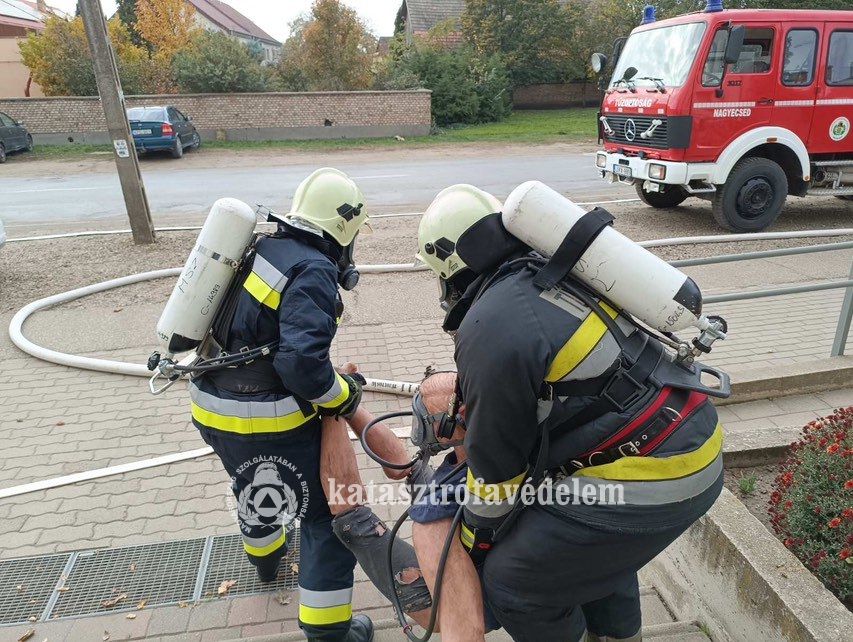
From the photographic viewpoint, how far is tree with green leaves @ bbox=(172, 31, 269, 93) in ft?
76.3

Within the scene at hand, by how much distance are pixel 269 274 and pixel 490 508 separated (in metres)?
1.22

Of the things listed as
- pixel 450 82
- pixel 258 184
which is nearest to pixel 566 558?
pixel 258 184

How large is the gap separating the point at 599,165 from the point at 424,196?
3.63 meters

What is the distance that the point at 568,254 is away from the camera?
66.7 inches

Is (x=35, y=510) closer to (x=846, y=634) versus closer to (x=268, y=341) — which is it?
(x=268, y=341)

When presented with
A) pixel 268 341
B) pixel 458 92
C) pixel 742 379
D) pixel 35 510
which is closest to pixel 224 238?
pixel 268 341

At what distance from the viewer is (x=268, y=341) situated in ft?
7.96

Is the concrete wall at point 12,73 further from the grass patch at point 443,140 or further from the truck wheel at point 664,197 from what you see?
the truck wheel at point 664,197

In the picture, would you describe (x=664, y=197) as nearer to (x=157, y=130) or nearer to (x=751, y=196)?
(x=751, y=196)

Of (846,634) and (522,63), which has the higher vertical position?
(522,63)

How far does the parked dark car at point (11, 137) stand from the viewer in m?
18.3

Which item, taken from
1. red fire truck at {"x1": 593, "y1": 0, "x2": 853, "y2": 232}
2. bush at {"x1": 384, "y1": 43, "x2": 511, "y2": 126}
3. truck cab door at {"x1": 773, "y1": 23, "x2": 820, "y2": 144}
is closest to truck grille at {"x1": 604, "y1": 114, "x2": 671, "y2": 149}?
red fire truck at {"x1": 593, "y1": 0, "x2": 853, "y2": 232}

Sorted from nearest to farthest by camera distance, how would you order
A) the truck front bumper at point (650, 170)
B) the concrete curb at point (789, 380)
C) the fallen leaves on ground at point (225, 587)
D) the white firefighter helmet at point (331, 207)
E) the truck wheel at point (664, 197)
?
the white firefighter helmet at point (331, 207) → the fallen leaves on ground at point (225, 587) → the concrete curb at point (789, 380) → the truck front bumper at point (650, 170) → the truck wheel at point (664, 197)

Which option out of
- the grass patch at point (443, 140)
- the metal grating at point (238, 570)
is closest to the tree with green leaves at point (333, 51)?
the grass patch at point (443, 140)
